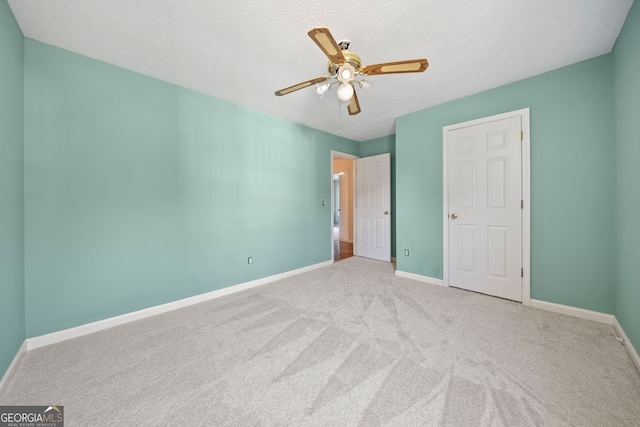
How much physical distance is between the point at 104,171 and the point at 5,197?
27.1 inches

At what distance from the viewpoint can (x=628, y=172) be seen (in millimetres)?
1733

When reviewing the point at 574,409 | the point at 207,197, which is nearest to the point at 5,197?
the point at 207,197

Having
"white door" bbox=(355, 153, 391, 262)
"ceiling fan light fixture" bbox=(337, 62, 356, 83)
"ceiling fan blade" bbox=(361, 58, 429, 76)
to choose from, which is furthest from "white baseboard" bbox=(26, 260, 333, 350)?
"ceiling fan blade" bbox=(361, 58, 429, 76)

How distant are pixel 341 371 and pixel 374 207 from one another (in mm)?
3471

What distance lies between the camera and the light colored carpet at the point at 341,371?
121 centimetres

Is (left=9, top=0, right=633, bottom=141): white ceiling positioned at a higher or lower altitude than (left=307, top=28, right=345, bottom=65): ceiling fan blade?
higher

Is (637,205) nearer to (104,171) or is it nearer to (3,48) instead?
(104,171)

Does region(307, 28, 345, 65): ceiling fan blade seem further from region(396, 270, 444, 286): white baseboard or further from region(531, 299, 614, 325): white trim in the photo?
region(531, 299, 614, 325): white trim

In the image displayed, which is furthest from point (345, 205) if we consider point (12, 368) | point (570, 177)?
point (12, 368)

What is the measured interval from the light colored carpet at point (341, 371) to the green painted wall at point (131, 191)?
16.9 inches

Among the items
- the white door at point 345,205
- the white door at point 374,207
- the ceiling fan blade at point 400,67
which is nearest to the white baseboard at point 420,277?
the white door at point 374,207

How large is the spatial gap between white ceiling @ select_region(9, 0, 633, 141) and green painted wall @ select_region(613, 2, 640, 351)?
0.70 feet

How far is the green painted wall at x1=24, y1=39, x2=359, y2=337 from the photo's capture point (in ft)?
6.13

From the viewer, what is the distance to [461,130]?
292cm
